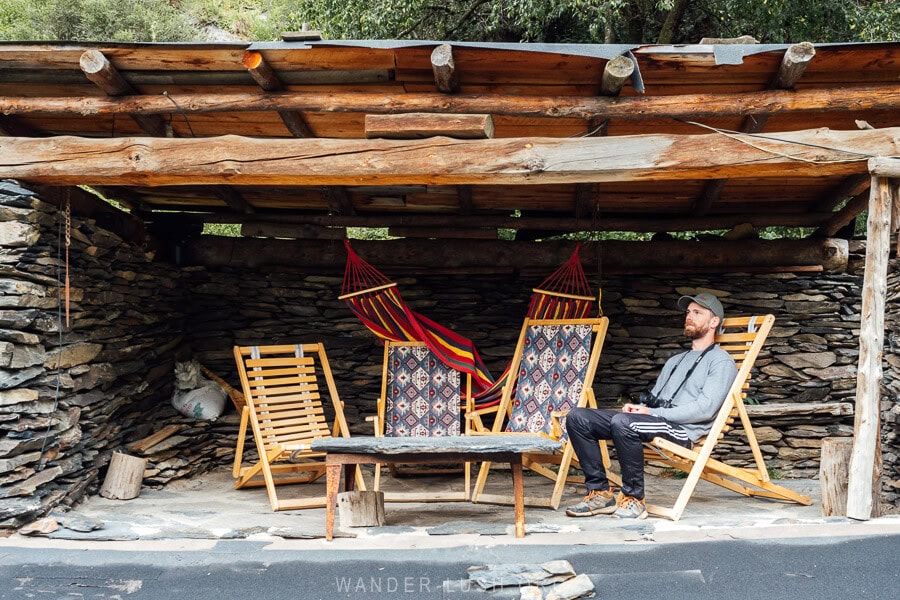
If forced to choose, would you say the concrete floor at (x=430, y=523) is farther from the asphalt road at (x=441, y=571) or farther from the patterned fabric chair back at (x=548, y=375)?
the patterned fabric chair back at (x=548, y=375)

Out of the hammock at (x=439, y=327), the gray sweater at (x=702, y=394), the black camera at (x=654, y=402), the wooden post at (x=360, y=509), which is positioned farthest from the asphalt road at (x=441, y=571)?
the hammock at (x=439, y=327)

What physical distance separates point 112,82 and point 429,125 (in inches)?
59.1

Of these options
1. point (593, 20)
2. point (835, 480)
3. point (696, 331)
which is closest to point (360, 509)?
point (696, 331)

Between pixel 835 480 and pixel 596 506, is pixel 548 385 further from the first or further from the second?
pixel 835 480

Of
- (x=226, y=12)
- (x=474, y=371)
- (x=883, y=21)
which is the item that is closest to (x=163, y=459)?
(x=474, y=371)

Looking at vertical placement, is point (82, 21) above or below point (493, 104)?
above

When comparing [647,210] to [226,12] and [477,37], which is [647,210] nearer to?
[477,37]

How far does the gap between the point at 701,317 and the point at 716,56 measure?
1.40m

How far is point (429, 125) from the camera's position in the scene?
3.63 meters

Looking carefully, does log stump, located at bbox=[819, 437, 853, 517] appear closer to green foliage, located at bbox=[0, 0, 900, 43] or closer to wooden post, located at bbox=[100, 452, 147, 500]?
wooden post, located at bbox=[100, 452, 147, 500]

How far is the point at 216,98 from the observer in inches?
147

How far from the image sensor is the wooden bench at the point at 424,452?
10.8 feet

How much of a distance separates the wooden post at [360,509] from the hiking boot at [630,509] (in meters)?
1.15

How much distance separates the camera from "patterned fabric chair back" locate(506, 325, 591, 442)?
4.44 meters
